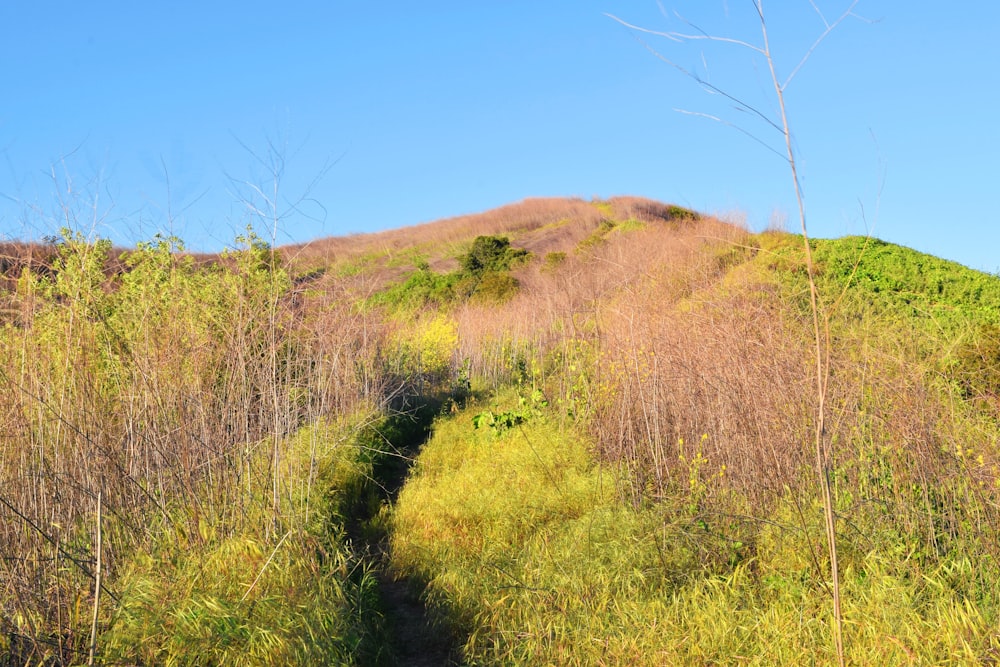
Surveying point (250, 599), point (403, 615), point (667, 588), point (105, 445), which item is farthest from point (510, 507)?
point (105, 445)

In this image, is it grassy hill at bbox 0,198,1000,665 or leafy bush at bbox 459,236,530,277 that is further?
leafy bush at bbox 459,236,530,277

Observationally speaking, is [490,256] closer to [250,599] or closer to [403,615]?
[403,615]

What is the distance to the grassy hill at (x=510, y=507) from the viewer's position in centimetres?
360

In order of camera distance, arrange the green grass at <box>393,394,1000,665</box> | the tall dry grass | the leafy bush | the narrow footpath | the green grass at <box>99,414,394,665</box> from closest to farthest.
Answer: the green grass at <box>99,414,394,665</box> → the green grass at <box>393,394,1000,665</box> → the tall dry grass → the narrow footpath → the leafy bush

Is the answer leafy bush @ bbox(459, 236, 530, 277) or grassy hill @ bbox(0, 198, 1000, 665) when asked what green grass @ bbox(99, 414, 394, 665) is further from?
leafy bush @ bbox(459, 236, 530, 277)

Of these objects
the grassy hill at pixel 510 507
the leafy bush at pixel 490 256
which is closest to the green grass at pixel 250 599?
the grassy hill at pixel 510 507

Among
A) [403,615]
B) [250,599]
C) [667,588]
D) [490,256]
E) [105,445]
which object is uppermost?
[490,256]

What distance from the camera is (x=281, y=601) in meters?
3.83

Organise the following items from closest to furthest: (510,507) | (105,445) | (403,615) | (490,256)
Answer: (105,445)
(403,615)
(510,507)
(490,256)

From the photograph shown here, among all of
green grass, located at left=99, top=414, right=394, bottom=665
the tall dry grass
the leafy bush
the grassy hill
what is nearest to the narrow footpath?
the grassy hill

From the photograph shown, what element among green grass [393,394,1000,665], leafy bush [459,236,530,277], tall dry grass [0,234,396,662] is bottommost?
green grass [393,394,1000,665]

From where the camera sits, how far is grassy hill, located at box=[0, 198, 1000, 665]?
11.8 feet

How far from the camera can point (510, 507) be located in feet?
20.3

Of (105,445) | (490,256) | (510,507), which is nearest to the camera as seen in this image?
(105,445)
